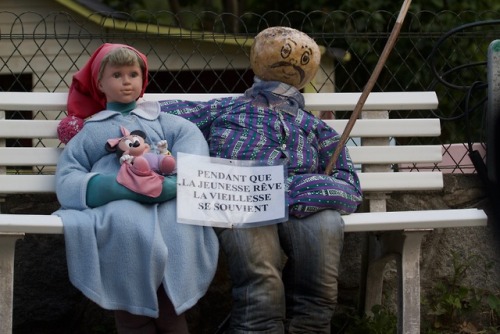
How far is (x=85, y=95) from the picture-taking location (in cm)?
507

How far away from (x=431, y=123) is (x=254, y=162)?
0.98 meters

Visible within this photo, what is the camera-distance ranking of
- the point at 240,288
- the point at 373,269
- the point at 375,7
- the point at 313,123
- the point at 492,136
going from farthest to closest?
1. the point at 375,7
2. the point at 373,269
3. the point at 313,123
4. the point at 240,288
5. the point at 492,136

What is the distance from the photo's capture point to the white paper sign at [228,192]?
15.0 ft

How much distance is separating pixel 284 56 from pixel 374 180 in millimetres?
666

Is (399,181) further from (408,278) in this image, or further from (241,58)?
(241,58)

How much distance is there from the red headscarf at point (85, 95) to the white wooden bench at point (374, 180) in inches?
5.3

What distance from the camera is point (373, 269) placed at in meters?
5.37

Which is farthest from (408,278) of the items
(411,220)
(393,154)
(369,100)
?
(369,100)

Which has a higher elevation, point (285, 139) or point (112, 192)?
point (285, 139)

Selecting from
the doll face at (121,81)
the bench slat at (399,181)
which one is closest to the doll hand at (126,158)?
→ the doll face at (121,81)

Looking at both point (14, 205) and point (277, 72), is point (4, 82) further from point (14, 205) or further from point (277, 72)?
point (277, 72)

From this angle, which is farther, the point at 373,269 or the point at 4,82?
the point at 4,82

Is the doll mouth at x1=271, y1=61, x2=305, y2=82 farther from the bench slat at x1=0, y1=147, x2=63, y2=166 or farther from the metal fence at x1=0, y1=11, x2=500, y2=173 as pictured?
the metal fence at x1=0, y1=11, x2=500, y2=173

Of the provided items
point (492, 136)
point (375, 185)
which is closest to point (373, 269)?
point (375, 185)
